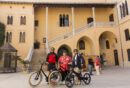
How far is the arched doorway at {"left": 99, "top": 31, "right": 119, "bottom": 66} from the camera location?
28783mm

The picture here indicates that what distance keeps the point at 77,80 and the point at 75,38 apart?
17.0m

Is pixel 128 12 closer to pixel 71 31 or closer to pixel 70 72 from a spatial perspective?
pixel 71 31

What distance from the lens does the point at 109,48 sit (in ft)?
98.3

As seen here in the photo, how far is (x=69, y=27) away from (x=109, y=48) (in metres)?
7.74

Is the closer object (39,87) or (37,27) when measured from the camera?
(39,87)

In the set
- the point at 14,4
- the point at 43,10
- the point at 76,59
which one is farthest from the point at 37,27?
the point at 76,59

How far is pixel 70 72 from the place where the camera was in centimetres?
912

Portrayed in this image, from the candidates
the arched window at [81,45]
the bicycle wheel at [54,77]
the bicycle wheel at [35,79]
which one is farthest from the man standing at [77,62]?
the arched window at [81,45]

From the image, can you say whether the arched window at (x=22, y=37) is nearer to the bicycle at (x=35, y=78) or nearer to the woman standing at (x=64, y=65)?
the bicycle at (x=35, y=78)

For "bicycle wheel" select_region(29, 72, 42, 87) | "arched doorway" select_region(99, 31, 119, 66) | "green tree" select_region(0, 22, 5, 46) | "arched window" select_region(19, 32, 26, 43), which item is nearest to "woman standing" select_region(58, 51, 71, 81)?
"bicycle wheel" select_region(29, 72, 42, 87)

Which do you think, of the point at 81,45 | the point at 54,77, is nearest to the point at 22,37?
the point at 81,45

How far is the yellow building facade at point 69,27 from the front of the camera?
26734 millimetres

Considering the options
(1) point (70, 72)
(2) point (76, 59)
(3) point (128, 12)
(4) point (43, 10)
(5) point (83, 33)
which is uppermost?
(4) point (43, 10)

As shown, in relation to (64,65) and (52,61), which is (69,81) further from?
(52,61)
